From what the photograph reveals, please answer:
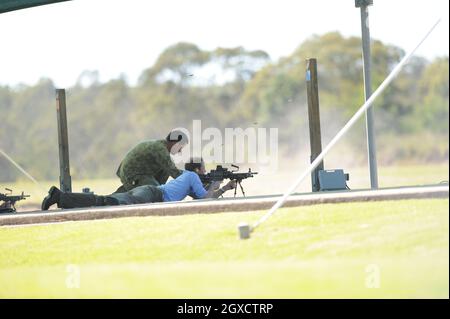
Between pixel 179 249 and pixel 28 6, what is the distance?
12.6 ft

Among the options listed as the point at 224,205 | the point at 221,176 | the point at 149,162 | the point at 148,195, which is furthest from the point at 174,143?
the point at 224,205

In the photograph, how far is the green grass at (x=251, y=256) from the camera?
4.45 meters

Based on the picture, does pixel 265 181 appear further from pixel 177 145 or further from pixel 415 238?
pixel 415 238

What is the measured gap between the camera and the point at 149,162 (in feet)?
29.3

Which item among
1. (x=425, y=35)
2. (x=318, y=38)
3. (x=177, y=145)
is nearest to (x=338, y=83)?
(x=318, y=38)

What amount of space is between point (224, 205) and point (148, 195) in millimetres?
2304

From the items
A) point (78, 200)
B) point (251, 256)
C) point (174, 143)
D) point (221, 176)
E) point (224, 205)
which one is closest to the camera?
point (251, 256)

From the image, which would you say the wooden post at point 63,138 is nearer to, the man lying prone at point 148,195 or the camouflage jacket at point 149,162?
the camouflage jacket at point 149,162

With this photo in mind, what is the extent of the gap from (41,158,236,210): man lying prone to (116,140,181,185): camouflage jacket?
0.50m

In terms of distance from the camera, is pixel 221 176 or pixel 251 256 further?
pixel 221 176

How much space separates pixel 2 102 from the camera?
16844 mm

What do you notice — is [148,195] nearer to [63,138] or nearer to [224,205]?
[224,205]

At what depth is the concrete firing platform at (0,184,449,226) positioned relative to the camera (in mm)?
4957

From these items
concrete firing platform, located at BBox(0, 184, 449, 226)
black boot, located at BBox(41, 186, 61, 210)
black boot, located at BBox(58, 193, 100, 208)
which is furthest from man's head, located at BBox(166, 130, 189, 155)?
concrete firing platform, located at BBox(0, 184, 449, 226)
